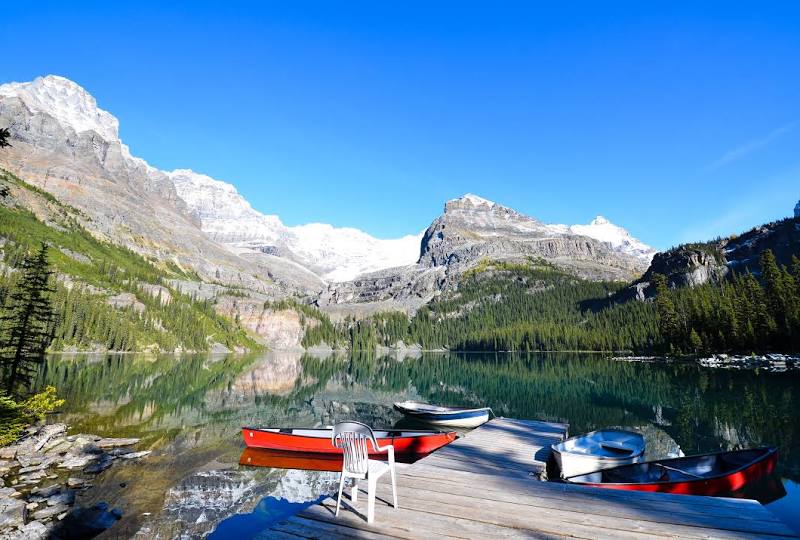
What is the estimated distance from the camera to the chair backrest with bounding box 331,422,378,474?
8008 millimetres

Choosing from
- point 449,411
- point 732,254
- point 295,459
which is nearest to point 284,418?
point 295,459

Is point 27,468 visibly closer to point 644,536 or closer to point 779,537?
point 644,536

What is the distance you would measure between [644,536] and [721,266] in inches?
8655

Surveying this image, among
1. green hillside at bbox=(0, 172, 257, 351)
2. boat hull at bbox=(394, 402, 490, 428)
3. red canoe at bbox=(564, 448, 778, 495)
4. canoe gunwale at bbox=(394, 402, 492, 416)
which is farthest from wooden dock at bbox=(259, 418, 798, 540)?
green hillside at bbox=(0, 172, 257, 351)

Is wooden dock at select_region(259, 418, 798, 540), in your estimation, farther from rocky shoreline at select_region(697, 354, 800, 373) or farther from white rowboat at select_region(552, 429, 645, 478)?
rocky shoreline at select_region(697, 354, 800, 373)

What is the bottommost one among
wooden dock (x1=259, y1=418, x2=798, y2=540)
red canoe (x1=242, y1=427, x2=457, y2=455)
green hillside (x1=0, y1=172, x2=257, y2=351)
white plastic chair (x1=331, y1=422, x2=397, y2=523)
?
red canoe (x1=242, y1=427, x2=457, y2=455)

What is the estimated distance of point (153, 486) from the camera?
726 inches

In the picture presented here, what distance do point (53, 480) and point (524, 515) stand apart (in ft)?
68.1

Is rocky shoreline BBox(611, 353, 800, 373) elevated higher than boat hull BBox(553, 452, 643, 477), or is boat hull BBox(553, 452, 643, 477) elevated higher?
rocky shoreline BBox(611, 353, 800, 373)

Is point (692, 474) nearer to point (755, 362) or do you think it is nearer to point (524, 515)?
point (524, 515)

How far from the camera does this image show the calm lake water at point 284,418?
1644 cm

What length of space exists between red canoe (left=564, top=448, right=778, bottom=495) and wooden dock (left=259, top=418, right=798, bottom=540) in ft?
12.9

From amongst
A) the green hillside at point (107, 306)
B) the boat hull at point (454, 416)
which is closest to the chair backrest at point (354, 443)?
the boat hull at point (454, 416)

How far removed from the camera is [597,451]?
17.5m
